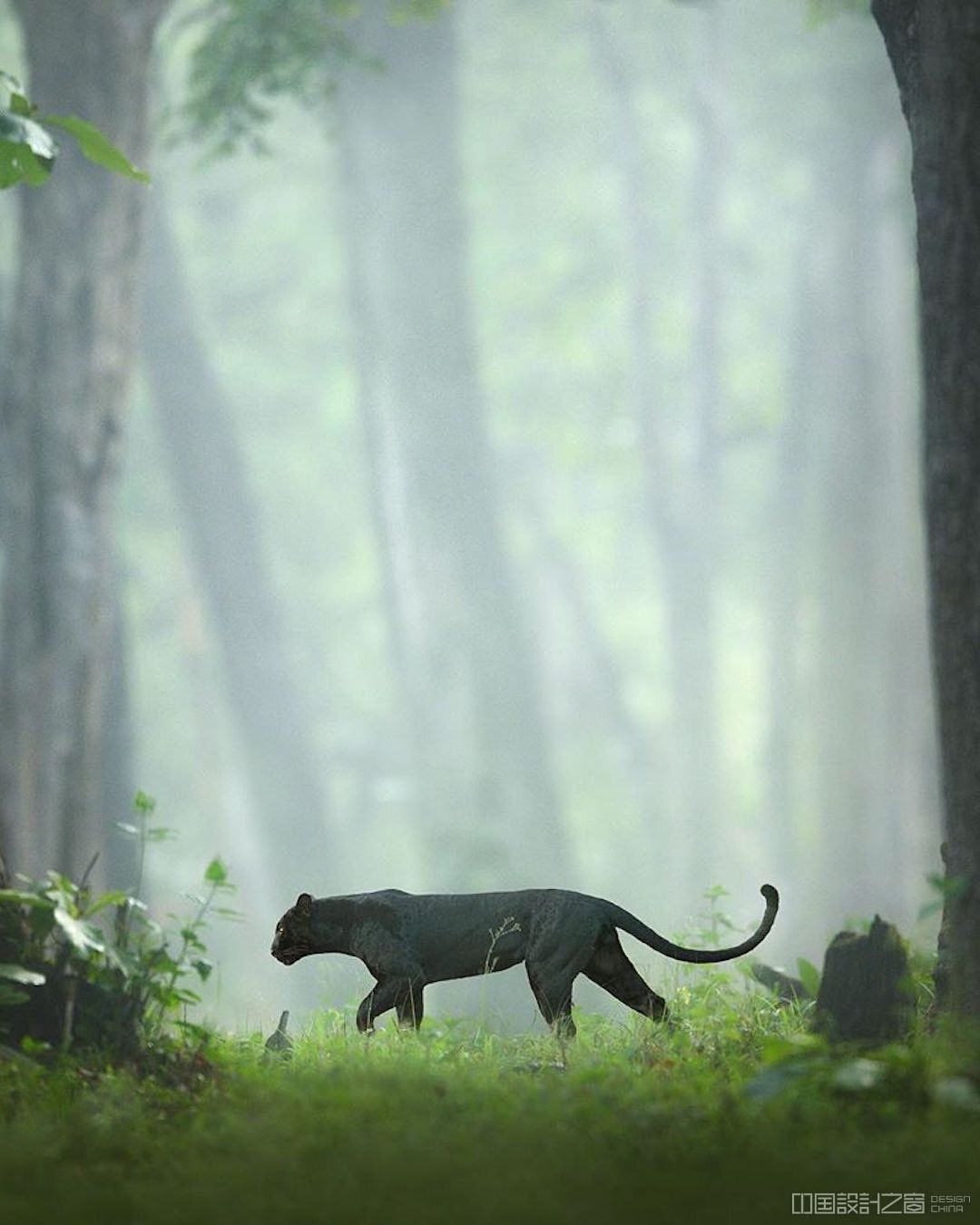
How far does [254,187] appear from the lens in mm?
32875

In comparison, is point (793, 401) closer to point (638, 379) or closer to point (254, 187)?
point (638, 379)

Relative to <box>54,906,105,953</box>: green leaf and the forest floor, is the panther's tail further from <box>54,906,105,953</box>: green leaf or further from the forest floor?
<box>54,906,105,953</box>: green leaf

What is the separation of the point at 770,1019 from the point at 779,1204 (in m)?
2.11

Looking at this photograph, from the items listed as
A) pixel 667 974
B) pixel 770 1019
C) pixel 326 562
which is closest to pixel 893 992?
pixel 770 1019

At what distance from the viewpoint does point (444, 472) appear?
64.8 ft

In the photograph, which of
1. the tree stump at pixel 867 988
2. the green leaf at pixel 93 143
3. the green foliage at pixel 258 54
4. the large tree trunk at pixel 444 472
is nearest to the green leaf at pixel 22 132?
the green leaf at pixel 93 143

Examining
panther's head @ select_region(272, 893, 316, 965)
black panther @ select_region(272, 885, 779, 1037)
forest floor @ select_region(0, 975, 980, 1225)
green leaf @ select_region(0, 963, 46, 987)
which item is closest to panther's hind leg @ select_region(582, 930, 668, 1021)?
black panther @ select_region(272, 885, 779, 1037)

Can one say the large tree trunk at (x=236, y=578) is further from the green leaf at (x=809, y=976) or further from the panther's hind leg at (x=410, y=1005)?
the green leaf at (x=809, y=976)

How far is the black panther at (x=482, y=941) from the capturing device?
535 centimetres

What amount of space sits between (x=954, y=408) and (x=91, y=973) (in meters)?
3.52

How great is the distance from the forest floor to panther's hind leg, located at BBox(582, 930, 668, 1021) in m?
0.26

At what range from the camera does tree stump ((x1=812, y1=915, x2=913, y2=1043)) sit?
529 cm

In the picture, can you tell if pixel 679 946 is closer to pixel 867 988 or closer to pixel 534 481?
pixel 867 988

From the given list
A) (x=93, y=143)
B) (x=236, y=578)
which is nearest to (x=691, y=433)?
(x=236, y=578)
